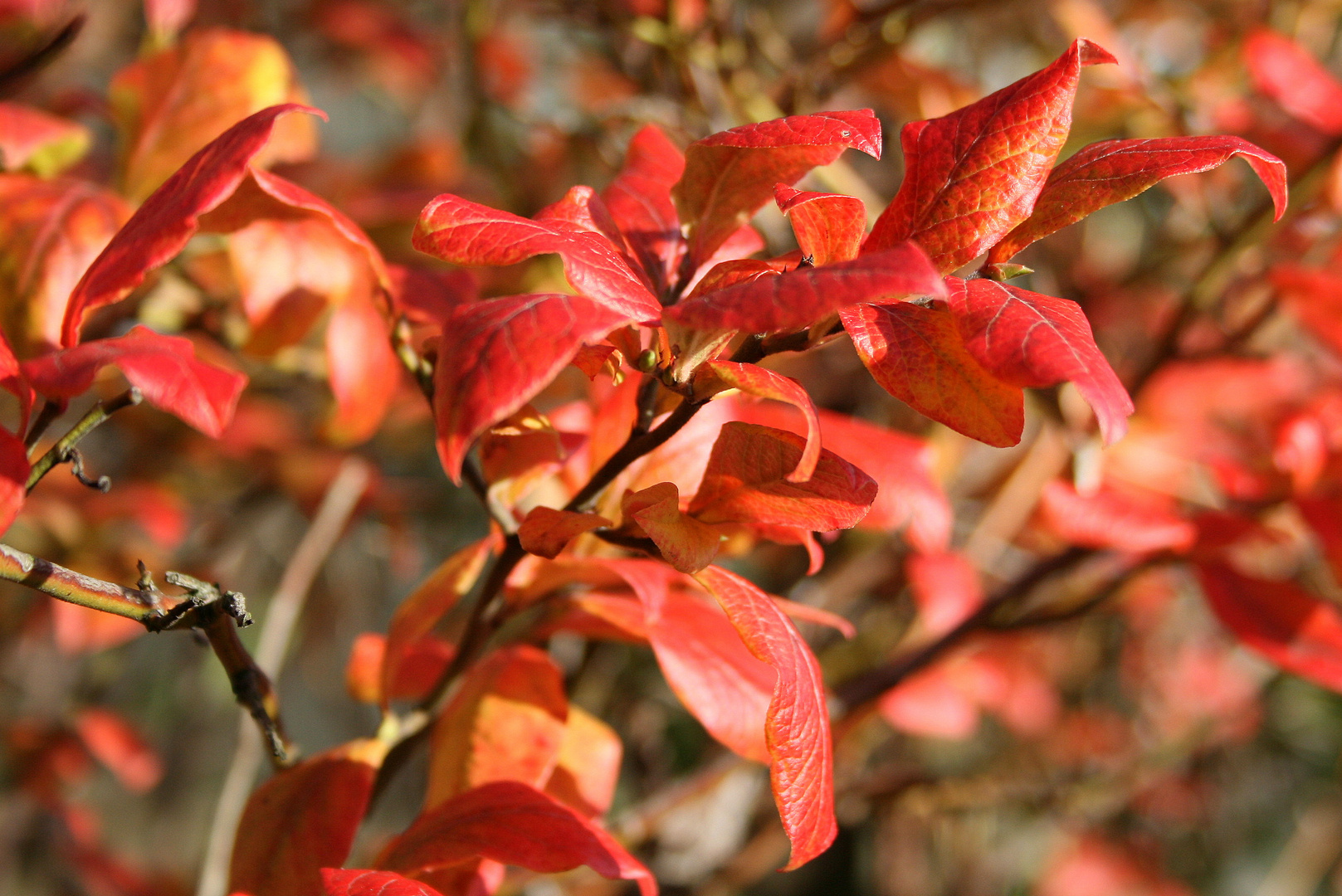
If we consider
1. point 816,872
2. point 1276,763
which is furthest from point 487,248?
point 1276,763

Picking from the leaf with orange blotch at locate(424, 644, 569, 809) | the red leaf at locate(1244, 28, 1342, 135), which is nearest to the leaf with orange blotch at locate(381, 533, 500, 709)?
the leaf with orange blotch at locate(424, 644, 569, 809)

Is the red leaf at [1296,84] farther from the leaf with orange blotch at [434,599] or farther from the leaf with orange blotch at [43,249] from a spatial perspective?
the leaf with orange blotch at [43,249]

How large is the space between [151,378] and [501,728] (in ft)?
0.80

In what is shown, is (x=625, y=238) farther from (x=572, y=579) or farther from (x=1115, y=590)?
(x=1115, y=590)

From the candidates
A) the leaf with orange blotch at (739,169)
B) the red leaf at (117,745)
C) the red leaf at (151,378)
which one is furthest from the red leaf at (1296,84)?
the red leaf at (117,745)

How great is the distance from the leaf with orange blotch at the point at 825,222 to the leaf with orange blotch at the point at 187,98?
47cm

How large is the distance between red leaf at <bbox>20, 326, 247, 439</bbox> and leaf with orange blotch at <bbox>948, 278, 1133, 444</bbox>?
258mm

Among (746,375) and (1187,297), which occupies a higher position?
(746,375)

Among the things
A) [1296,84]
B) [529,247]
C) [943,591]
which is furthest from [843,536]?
[529,247]

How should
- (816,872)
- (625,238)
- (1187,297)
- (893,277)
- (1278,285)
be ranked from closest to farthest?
(893,277)
(625,238)
(1278,285)
(1187,297)
(816,872)

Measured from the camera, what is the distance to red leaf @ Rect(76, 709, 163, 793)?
1.17 meters

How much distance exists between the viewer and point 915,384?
344 mm

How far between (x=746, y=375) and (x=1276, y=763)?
93.1 inches

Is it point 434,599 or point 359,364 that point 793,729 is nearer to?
point 434,599
